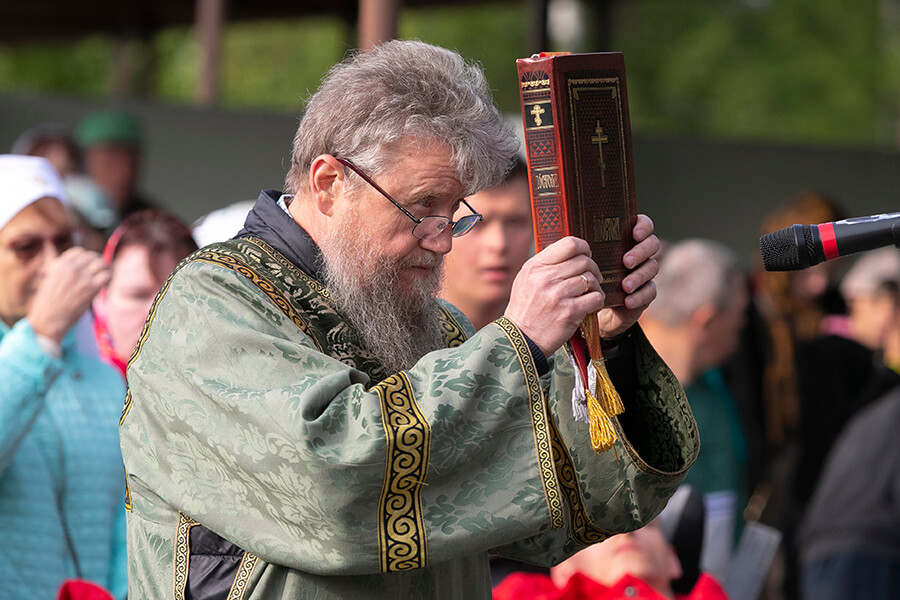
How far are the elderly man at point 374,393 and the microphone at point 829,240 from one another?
33cm

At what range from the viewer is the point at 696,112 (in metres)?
20.6

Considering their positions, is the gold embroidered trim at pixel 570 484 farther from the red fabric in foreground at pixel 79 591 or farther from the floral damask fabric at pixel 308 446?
the red fabric in foreground at pixel 79 591

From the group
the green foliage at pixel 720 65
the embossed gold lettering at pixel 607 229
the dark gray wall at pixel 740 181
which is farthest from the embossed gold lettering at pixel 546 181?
the green foliage at pixel 720 65

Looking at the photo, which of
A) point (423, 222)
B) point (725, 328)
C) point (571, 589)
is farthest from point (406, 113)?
point (725, 328)

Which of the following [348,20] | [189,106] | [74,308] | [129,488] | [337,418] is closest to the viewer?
[337,418]

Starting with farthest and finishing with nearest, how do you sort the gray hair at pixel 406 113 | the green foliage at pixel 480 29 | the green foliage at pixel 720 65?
the green foliage at pixel 480 29 < the green foliage at pixel 720 65 < the gray hair at pixel 406 113

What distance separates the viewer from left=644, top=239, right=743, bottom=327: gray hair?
512 centimetres

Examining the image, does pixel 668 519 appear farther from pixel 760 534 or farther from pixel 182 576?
pixel 182 576

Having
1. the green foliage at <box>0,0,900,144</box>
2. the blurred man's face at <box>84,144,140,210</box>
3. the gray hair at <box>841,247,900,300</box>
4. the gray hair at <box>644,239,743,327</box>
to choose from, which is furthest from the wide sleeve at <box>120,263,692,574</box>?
the green foliage at <box>0,0,900,144</box>

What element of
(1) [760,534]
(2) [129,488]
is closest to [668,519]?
(1) [760,534]

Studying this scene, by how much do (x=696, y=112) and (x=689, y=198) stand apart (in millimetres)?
10602

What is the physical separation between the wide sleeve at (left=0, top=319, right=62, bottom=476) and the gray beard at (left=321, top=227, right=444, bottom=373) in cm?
122

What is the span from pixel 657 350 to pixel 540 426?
2.66 meters

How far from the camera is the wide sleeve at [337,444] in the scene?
207 cm
